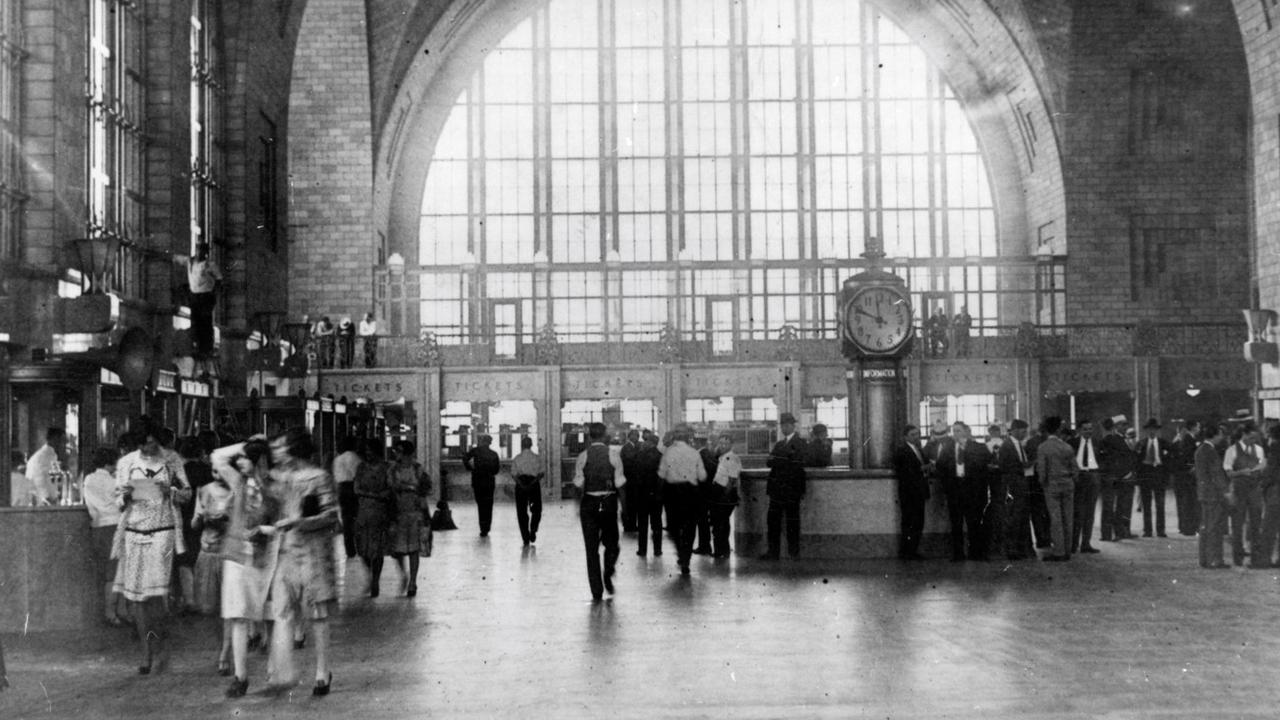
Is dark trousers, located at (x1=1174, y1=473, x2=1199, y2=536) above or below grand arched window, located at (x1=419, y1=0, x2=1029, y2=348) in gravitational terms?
below

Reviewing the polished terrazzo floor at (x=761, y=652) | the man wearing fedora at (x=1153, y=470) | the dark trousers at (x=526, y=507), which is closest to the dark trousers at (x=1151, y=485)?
the man wearing fedora at (x=1153, y=470)

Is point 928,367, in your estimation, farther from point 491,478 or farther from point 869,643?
point 869,643

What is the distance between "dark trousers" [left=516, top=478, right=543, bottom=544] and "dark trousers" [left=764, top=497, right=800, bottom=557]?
12.5 feet

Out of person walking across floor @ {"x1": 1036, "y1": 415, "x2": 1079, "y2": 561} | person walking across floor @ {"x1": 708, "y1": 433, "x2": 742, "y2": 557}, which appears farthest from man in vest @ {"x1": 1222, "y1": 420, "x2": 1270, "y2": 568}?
person walking across floor @ {"x1": 708, "y1": 433, "x2": 742, "y2": 557}

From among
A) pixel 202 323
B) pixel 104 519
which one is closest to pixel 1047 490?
pixel 104 519

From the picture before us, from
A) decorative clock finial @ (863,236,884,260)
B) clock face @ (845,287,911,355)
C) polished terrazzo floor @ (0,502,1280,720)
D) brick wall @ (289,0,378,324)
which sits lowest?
polished terrazzo floor @ (0,502,1280,720)

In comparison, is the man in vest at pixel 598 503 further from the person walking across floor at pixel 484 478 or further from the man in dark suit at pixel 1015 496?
the person walking across floor at pixel 484 478

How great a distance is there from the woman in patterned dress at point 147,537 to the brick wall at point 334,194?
27.3m

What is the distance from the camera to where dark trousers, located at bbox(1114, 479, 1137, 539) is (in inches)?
703

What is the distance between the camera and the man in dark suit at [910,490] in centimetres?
1478

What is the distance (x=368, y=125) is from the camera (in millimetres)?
36562

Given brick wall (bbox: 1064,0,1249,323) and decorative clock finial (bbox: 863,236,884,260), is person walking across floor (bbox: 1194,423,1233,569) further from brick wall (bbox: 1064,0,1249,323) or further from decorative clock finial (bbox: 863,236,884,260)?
brick wall (bbox: 1064,0,1249,323)

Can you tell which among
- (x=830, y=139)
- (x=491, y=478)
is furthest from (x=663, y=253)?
(x=491, y=478)

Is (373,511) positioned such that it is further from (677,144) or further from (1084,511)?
(677,144)
